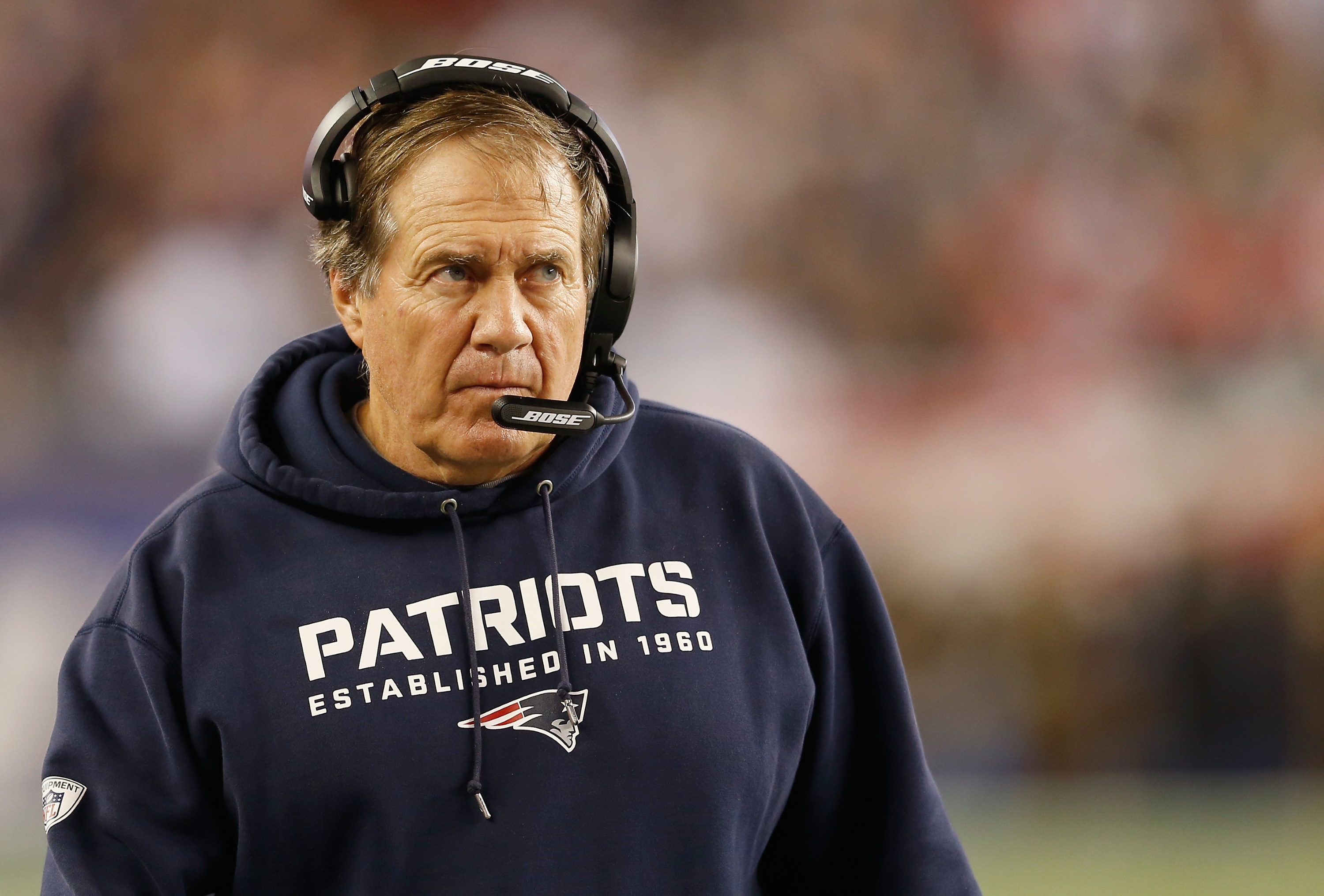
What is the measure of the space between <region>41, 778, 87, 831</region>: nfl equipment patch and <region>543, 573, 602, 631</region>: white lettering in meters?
0.40

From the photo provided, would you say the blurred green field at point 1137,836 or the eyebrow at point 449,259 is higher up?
the eyebrow at point 449,259

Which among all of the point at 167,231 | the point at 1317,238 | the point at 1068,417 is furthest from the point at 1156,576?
the point at 167,231

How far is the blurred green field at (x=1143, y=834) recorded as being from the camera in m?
2.88

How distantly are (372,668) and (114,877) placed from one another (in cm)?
25

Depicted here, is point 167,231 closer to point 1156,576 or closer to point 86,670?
point 86,670

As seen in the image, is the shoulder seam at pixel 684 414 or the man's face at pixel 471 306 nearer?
the man's face at pixel 471 306

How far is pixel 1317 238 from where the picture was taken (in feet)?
11.7

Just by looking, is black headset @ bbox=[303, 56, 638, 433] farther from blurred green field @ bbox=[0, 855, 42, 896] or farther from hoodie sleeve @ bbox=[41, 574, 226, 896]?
blurred green field @ bbox=[0, 855, 42, 896]

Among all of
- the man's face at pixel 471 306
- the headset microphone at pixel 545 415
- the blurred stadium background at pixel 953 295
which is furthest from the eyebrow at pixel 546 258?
the blurred stadium background at pixel 953 295

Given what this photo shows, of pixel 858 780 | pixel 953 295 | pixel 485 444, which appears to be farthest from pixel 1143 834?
pixel 485 444

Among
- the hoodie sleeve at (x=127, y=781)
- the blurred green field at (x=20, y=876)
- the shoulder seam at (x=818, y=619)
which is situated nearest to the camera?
the hoodie sleeve at (x=127, y=781)

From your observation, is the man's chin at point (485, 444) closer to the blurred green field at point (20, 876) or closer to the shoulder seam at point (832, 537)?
the shoulder seam at point (832, 537)

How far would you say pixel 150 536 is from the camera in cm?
109

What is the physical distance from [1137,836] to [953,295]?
4.93 ft
